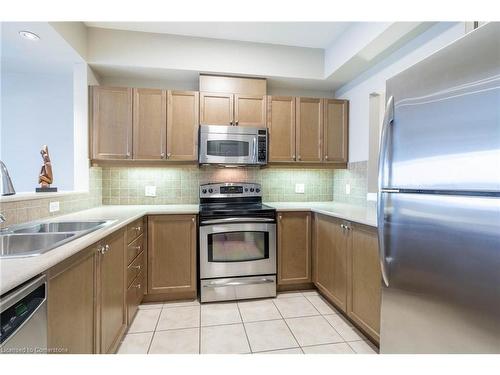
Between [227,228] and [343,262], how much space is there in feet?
3.56

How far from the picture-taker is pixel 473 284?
93 cm

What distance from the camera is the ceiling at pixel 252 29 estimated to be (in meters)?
2.39

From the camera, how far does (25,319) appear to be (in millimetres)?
808

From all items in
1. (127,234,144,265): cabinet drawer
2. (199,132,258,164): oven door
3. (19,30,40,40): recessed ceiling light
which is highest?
(19,30,40,40): recessed ceiling light

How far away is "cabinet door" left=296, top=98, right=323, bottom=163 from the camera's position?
2922 mm

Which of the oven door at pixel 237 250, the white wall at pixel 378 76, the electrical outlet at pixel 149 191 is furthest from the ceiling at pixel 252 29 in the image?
the oven door at pixel 237 250

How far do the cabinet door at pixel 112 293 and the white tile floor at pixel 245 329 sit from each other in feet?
0.71

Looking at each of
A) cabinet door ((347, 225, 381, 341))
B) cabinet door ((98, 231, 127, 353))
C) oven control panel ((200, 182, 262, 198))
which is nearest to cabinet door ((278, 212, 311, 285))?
oven control panel ((200, 182, 262, 198))

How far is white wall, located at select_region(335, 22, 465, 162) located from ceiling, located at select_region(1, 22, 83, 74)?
2800 mm

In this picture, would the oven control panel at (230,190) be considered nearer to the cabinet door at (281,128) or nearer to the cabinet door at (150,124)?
the cabinet door at (281,128)

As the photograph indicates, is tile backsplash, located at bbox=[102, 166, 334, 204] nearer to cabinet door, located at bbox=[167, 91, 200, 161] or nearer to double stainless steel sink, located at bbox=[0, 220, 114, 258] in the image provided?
cabinet door, located at bbox=[167, 91, 200, 161]

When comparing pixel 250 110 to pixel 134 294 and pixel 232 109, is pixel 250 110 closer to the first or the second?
pixel 232 109
